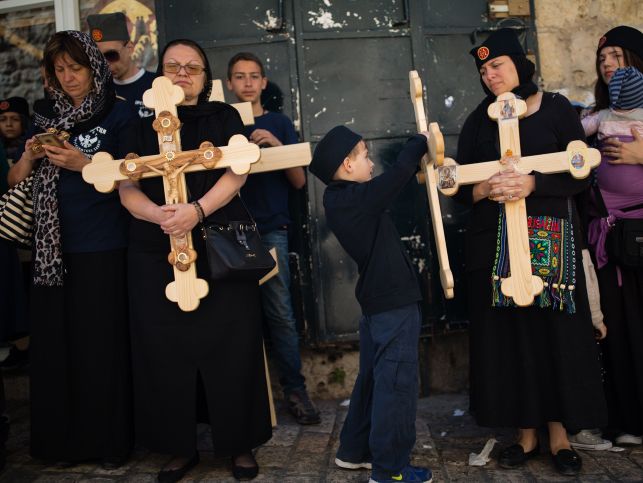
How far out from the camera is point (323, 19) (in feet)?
14.1

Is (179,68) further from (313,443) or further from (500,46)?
(313,443)

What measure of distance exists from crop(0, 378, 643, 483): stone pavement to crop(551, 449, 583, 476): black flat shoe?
0.03m

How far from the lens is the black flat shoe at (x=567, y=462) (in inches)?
117

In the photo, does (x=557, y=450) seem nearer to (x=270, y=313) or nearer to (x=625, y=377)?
(x=625, y=377)

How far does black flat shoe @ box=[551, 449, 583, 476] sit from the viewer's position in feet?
9.77

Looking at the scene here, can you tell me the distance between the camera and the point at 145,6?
4387mm

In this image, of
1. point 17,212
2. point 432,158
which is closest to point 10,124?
point 17,212

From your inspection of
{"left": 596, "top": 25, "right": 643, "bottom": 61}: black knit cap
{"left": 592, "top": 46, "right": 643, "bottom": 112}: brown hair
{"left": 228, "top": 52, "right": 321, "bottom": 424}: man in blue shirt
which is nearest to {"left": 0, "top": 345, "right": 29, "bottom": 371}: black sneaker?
{"left": 228, "top": 52, "right": 321, "bottom": 424}: man in blue shirt

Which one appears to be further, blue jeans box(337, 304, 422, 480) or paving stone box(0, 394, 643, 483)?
paving stone box(0, 394, 643, 483)

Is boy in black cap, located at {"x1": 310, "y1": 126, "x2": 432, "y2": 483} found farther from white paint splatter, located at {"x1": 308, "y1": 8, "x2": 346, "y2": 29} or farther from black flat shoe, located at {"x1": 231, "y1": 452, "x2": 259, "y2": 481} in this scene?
white paint splatter, located at {"x1": 308, "y1": 8, "x2": 346, "y2": 29}

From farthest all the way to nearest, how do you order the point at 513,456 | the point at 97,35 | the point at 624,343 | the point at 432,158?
the point at 97,35 → the point at 624,343 → the point at 513,456 → the point at 432,158

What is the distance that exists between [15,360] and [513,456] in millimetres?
3293

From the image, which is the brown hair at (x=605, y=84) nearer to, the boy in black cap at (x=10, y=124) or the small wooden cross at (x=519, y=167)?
the small wooden cross at (x=519, y=167)

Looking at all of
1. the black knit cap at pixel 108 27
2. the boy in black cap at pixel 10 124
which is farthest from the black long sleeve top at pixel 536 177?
the boy in black cap at pixel 10 124
